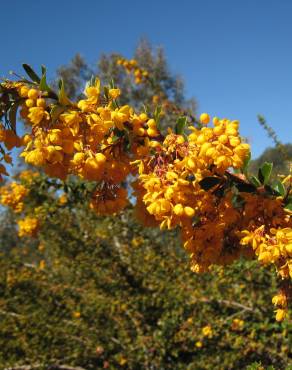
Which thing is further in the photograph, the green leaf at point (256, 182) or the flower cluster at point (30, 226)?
the flower cluster at point (30, 226)

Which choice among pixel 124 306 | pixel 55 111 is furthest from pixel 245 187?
pixel 124 306

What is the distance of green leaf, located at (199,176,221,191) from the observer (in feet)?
4.60

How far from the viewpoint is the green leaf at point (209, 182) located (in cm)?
140

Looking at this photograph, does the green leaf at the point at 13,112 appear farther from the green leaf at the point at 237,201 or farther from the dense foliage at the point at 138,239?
the green leaf at the point at 237,201

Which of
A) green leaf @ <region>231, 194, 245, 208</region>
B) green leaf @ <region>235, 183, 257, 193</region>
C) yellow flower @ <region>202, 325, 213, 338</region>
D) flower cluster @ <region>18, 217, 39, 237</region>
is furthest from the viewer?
flower cluster @ <region>18, 217, 39, 237</region>

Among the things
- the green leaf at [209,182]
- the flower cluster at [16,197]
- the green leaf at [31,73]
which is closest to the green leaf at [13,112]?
the green leaf at [31,73]

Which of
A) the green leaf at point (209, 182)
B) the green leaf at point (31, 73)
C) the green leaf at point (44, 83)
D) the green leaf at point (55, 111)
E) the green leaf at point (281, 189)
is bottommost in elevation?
the green leaf at point (281, 189)

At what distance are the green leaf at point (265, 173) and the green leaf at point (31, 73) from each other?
964 mm

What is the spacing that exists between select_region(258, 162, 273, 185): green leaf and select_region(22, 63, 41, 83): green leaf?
3.16 ft

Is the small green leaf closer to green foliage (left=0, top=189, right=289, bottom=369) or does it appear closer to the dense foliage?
the dense foliage

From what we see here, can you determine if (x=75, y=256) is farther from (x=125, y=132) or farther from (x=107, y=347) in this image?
(x=125, y=132)

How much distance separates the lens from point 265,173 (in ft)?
4.89

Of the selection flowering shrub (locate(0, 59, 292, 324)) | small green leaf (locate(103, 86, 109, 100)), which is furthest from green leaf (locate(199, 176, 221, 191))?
small green leaf (locate(103, 86, 109, 100))

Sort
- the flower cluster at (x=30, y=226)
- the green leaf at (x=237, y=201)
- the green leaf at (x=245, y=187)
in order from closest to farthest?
the green leaf at (x=245, y=187) < the green leaf at (x=237, y=201) < the flower cluster at (x=30, y=226)
